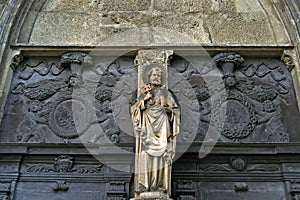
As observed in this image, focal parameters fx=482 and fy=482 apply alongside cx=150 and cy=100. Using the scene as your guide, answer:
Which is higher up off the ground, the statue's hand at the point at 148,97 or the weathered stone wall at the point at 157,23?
the weathered stone wall at the point at 157,23

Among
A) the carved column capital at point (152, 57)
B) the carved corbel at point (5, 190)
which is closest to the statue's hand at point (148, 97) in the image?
the carved column capital at point (152, 57)

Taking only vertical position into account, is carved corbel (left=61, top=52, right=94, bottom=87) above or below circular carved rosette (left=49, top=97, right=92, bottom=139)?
above

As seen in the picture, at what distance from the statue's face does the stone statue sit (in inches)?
2.9

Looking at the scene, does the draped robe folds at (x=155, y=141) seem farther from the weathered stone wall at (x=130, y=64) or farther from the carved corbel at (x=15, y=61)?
the carved corbel at (x=15, y=61)

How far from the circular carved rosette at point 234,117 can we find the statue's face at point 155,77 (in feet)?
3.13

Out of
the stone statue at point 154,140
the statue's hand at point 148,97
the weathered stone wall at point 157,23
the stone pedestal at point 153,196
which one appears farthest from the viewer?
the weathered stone wall at point 157,23

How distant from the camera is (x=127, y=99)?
249 inches

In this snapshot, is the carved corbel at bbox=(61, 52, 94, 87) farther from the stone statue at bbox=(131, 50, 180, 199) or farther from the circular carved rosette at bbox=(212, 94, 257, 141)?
the circular carved rosette at bbox=(212, 94, 257, 141)

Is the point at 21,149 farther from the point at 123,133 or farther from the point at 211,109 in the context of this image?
the point at 211,109

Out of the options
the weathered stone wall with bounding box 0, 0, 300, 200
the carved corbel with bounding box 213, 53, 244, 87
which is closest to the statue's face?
the weathered stone wall with bounding box 0, 0, 300, 200

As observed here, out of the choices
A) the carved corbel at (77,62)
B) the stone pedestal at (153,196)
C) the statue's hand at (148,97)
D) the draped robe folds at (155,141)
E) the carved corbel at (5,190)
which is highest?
the carved corbel at (77,62)

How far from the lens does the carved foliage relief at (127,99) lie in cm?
Result: 610

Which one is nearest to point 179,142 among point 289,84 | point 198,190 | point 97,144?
point 198,190

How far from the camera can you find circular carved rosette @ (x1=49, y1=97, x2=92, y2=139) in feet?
20.0
